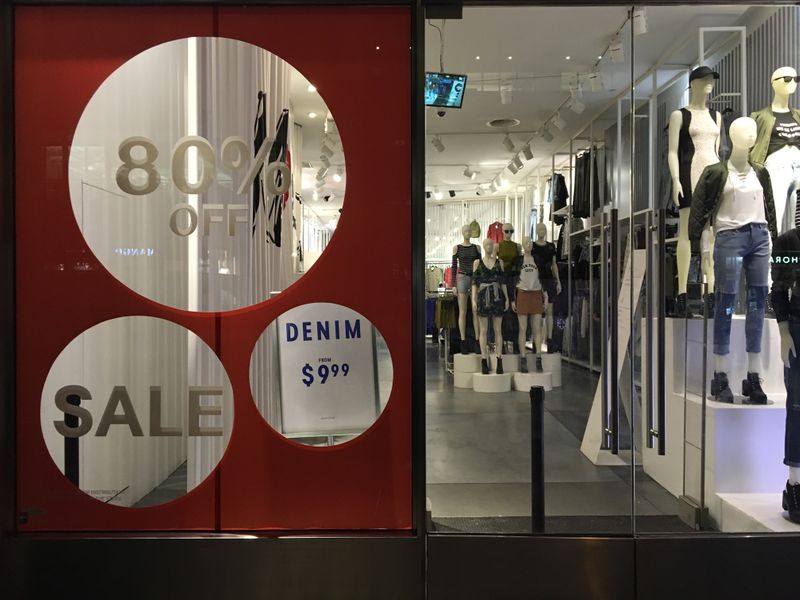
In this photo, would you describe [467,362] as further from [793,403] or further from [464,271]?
[793,403]

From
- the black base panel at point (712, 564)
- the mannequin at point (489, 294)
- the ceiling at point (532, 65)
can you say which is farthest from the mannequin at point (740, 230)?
the mannequin at point (489, 294)

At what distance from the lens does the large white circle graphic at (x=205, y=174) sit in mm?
2248

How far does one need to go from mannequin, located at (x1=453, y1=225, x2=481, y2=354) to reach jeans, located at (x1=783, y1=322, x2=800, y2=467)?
150 centimetres

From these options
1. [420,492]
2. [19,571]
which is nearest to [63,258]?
[19,571]

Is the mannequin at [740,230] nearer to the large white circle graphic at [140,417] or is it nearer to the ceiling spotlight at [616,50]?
the ceiling spotlight at [616,50]

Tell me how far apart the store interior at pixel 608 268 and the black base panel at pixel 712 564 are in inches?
12.6

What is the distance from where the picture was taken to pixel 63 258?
2.25m

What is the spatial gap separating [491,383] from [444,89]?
152cm

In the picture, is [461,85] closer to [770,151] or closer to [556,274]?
[556,274]

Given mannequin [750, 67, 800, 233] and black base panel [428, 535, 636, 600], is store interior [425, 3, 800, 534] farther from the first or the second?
black base panel [428, 535, 636, 600]

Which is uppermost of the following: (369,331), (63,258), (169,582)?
(63,258)

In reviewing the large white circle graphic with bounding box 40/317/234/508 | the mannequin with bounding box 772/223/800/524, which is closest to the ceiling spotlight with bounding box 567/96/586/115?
the mannequin with bounding box 772/223/800/524

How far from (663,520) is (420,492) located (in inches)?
54.4

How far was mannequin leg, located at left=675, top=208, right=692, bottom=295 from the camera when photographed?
272cm
